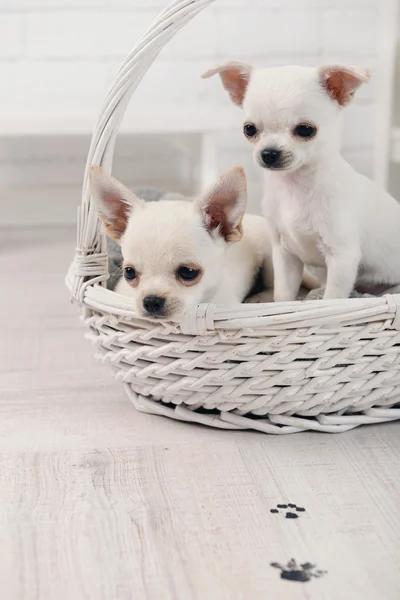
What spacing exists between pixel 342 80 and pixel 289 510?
612mm

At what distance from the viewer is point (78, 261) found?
127cm

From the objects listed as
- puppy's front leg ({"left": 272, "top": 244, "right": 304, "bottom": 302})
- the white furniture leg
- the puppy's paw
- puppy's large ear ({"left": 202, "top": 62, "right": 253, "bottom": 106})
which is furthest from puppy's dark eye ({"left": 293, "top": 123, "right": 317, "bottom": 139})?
the white furniture leg

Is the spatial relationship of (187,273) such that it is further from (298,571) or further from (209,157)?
(209,157)

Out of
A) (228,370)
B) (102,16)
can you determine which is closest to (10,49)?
(102,16)

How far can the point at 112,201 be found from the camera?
1.18 m

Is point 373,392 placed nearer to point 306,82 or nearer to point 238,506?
point 238,506

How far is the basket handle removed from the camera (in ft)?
3.75

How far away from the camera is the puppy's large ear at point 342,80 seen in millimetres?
1178

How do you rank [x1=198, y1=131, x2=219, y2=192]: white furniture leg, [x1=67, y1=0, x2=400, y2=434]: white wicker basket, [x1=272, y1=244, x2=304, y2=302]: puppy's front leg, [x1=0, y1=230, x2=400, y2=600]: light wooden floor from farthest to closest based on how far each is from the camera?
[x1=198, y1=131, x2=219, y2=192]: white furniture leg < [x1=272, y1=244, x2=304, y2=302]: puppy's front leg < [x1=67, y1=0, x2=400, y2=434]: white wicker basket < [x1=0, y1=230, x2=400, y2=600]: light wooden floor

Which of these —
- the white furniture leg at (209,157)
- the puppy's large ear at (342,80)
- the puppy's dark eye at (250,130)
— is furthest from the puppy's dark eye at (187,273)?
the white furniture leg at (209,157)

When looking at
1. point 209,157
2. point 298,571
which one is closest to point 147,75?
point 209,157

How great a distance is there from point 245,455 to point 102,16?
2.22 metres

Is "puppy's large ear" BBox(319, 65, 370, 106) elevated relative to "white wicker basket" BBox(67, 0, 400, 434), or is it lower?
elevated

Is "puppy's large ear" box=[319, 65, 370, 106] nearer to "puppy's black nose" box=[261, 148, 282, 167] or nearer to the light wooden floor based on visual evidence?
"puppy's black nose" box=[261, 148, 282, 167]
